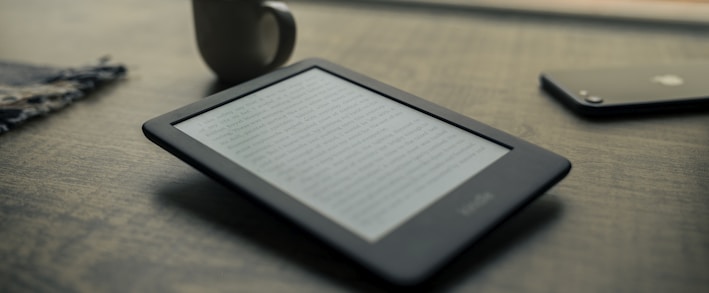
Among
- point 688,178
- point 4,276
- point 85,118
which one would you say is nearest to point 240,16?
point 85,118

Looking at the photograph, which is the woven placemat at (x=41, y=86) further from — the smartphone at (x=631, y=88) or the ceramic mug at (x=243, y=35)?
the smartphone at (x=631, y=88)

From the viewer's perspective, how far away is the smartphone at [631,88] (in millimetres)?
552

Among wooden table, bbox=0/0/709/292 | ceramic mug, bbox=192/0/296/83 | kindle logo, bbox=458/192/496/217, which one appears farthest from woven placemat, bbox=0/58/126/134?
kindle logo, bbox=458/192/496/217

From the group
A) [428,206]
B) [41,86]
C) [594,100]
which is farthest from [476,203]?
[41,86]

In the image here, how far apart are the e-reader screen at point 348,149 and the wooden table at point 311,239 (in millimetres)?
32

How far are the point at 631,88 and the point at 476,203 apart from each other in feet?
0.97

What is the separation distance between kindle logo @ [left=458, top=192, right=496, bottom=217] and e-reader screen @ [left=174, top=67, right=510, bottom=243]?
0.02 metres

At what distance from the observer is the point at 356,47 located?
74 centimetres

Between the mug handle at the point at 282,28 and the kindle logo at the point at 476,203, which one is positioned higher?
the mug handle at the point at 282,28

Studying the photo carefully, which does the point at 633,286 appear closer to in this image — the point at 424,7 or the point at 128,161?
the point at 128,161

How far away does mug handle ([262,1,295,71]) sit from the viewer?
0.58m

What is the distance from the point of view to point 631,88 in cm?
58

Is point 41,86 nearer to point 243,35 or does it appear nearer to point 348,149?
point 243,35

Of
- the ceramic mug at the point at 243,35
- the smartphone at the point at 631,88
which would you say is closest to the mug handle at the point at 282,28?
the ceramic mug at the point at 243,35
